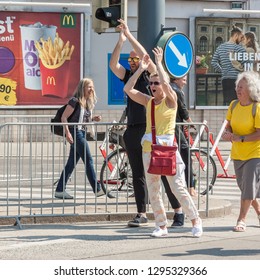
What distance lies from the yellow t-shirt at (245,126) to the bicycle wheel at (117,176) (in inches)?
76.2

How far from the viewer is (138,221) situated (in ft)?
37.0

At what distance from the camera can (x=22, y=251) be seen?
376 inches

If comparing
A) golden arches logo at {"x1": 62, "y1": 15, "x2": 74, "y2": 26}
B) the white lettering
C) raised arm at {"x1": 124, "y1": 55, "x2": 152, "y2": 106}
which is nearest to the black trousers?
raised arm at {"x1": 124, "y1": 55, "x2": 152, "y2": 106}

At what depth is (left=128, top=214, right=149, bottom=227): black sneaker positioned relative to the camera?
1129 centimetres

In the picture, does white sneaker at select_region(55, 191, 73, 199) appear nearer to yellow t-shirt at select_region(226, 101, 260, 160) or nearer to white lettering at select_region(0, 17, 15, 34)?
yellow t-shirt at select_region(226, 101, 260, 160)

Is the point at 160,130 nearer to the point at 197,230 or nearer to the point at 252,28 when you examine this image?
→ the point at 197,230

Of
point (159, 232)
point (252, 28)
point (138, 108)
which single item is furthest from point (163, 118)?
point (252, 28)

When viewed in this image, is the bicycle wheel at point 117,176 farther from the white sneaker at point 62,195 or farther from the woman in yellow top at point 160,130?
the woman in yellow top at point 160,130

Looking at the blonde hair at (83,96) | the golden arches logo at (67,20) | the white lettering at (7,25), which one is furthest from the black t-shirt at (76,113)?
the golden arches logo at (67,20)

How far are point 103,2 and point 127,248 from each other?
418 cm

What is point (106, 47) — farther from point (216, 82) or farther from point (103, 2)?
point (103, 2)

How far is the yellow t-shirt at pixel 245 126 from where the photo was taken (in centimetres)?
1075

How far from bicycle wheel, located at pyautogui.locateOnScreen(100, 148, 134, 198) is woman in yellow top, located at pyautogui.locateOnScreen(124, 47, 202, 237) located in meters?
1.57
